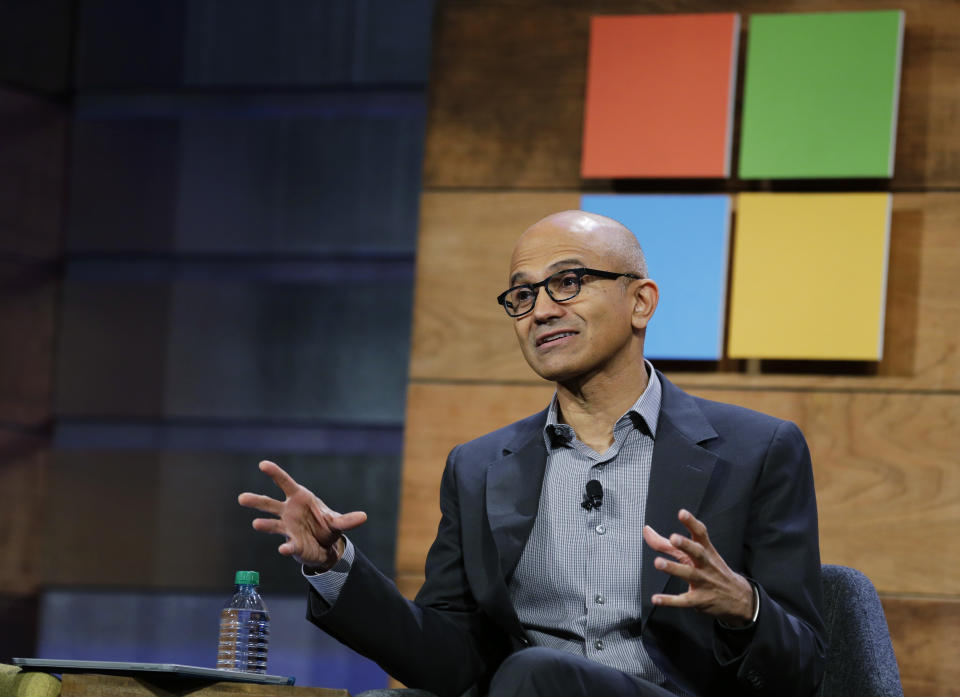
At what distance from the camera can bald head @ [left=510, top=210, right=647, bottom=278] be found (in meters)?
2.43

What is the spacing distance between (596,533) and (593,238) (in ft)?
1.83

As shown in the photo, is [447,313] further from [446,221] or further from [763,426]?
[763,426]

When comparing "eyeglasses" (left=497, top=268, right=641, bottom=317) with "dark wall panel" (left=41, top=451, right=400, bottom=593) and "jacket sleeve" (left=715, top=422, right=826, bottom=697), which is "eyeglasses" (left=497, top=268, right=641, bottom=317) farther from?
"dark wall panel" (left=41, top=451, right=400, bottom=593)

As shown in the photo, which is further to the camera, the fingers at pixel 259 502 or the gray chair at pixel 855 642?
the gray chair at pixel 855 642

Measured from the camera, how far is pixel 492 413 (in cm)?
357

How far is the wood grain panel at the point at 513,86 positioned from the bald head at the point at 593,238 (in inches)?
45.7

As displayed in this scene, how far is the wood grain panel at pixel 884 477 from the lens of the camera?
129 inches

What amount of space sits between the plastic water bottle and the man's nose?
802 millimetres

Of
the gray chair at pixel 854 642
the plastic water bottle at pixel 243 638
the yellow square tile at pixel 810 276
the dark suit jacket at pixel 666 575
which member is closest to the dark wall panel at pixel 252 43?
the yellow square tile at pixel 810 276

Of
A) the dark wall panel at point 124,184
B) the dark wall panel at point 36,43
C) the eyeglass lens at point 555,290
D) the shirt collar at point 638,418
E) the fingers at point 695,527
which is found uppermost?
the dark wall panel at point 36,43

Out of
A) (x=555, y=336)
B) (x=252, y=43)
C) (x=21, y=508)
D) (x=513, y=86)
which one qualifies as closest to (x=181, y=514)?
(x=21, y=508)

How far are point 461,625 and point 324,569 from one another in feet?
1.20

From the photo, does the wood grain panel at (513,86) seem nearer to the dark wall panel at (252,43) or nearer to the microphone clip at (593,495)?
the dark wall panel at (252,43)

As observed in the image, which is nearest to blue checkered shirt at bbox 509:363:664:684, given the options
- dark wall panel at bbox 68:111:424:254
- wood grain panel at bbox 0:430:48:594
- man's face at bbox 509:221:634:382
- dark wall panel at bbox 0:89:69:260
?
man's face at bbox 509:221:634:382
